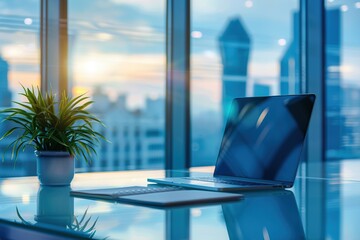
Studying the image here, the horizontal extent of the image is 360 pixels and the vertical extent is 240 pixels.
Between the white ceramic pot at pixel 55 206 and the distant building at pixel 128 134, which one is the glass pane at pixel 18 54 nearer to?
the distant building at pixel 128 134

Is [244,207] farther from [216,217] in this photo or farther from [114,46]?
[114,46]

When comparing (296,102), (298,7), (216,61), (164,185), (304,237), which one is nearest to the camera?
(304,237)

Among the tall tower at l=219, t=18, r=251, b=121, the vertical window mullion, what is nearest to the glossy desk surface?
the vertical window mullion

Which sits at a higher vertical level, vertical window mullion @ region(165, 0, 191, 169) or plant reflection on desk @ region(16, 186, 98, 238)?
vertical window mullion @ region(165, 0, 191, 169)

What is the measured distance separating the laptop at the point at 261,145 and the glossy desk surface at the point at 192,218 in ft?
0.45

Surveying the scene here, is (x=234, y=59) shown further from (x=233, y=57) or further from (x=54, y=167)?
(x=54, y=167)

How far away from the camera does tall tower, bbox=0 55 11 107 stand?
3.20 metres

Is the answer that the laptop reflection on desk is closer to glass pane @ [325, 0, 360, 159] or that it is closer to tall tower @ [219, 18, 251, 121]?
tall tower @ [219, 18, 251, 121]

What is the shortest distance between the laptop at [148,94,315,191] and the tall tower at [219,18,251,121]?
240cm

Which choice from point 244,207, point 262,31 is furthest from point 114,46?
point 244,207

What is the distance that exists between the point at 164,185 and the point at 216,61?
2.69 m

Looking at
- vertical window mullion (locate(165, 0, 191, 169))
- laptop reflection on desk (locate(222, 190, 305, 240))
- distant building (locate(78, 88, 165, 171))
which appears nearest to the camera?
laptop reflection on desk (locate(222, 190, 305, 240))

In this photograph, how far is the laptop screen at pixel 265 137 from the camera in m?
1.43

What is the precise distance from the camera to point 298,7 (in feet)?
14.3
